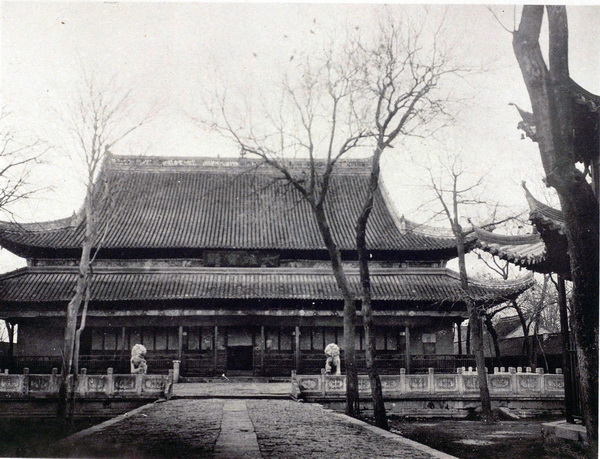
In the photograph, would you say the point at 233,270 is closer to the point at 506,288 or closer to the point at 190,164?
the point at 190,164

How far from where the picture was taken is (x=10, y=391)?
20.1m

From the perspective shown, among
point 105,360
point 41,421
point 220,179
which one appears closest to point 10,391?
point 41,421

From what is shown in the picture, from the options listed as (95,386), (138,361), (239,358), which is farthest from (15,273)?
(239,358)

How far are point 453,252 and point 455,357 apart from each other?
17.3 feet

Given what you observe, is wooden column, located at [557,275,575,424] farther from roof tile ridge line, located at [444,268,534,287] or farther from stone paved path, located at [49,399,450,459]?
roof tile ridge line, located at [444,268,534,287]

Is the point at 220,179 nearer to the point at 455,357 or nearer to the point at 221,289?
the point at 221,289

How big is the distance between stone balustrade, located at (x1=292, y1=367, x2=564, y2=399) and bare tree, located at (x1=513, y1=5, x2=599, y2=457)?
1402 cm

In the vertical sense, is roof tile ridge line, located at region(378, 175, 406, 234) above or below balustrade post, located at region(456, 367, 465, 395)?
above

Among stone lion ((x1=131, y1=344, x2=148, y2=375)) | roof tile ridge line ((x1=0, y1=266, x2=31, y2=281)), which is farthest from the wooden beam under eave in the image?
stone lion ((x1=131, y1=344, x2=148, y2=375))

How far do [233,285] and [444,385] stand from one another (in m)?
9.82

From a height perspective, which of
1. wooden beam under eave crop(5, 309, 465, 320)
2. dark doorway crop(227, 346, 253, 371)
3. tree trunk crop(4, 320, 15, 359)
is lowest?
dark doorway crop(227, 346, 253, 371)

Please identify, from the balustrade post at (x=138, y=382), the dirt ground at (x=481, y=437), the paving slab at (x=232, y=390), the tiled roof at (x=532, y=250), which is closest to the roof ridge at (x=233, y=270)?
the paving slab at (x=232, y=390)

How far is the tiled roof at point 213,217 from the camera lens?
89.8 ft

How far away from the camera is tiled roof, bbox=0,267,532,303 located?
82.8ft
